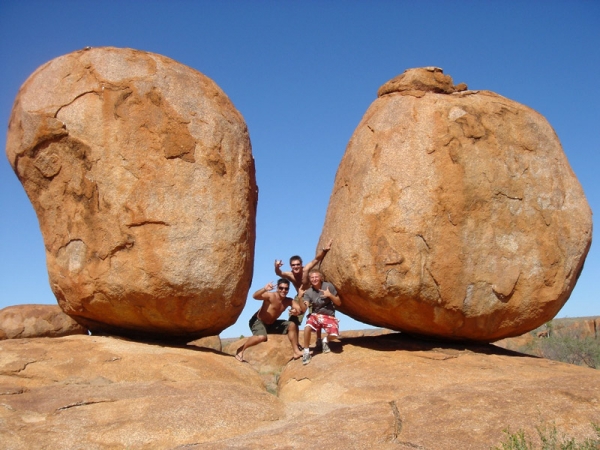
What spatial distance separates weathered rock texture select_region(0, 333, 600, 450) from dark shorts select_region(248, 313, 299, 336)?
1.16 meters

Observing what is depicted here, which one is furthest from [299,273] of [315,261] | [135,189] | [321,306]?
[135,189]

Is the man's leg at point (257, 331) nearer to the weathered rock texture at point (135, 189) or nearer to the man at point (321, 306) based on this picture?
the weathered rock texture at point (135, 189)

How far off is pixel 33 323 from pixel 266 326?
404 centimetres

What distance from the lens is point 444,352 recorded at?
657 centimetres

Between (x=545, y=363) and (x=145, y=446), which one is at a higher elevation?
(x=545, y=363)

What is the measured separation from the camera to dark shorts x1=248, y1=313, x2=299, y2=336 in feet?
25.7

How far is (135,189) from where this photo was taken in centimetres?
627

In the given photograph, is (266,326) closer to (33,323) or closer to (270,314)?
(270,314)

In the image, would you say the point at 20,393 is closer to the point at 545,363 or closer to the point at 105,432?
the point at 105,432

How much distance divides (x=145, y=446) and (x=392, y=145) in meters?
3.77

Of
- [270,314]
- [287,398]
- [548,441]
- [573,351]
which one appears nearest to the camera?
[548,441]

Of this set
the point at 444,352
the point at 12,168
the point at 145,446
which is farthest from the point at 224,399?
the point at 12,168

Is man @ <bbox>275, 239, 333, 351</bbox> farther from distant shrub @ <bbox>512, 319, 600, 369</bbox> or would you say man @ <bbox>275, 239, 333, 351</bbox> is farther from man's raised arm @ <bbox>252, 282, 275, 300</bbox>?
distant shrub @ <bbox>512, 319, 600, 369</bbox>

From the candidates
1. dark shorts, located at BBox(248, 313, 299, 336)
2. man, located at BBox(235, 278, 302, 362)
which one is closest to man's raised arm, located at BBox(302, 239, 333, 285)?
man, located at BBox(235, 278, 302, 362)
